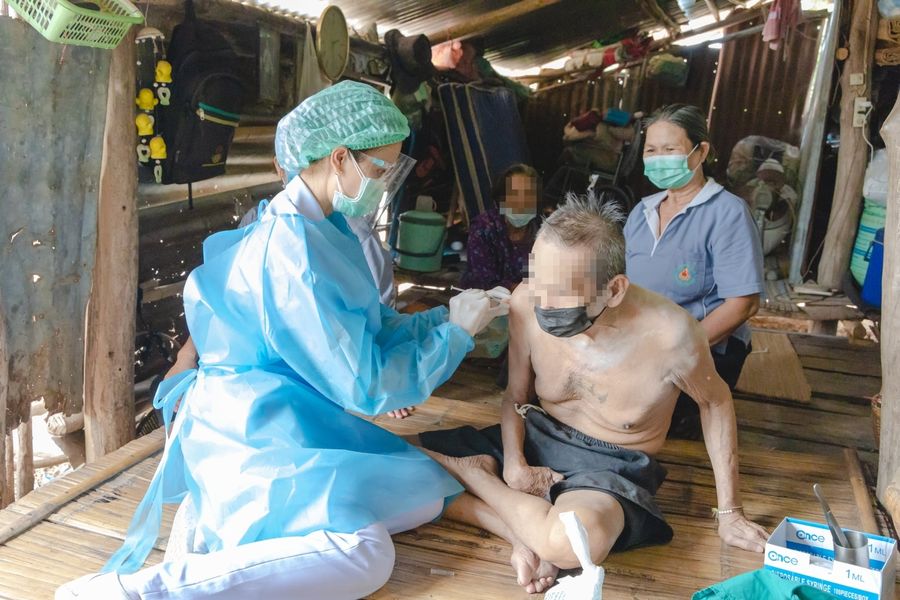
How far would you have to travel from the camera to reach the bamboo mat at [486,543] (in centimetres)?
217

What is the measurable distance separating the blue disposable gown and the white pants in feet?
0.24

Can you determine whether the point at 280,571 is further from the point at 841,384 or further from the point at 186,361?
the point at 841,384

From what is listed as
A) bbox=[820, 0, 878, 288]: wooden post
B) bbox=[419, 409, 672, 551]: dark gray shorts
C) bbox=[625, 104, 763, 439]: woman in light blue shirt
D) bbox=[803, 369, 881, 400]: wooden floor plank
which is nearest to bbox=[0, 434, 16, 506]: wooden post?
bbox=[419, 409, 672, 551]: dark gray shorts

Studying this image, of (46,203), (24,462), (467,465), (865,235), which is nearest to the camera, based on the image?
(467,465)

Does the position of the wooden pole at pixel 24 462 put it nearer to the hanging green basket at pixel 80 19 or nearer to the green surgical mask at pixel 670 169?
the hanging green basket at pixel 80 19

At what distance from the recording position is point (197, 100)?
3.61 meters

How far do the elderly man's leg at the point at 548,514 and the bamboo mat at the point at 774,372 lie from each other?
227 cm

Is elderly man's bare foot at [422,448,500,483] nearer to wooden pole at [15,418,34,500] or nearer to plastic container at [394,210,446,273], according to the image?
wooden pole at [15,418,34,500]

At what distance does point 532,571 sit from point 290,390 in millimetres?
945

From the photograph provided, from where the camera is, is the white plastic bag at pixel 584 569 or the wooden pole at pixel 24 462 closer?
the white plastic bag at pixel 584 569

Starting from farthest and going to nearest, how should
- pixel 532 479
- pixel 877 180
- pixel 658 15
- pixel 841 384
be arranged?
pixel 658 15, pixel 877 180, pixel 841 384, pixel 532 479

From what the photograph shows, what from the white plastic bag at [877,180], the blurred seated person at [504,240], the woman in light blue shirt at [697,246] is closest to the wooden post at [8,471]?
the blurred seated person at [504,240]

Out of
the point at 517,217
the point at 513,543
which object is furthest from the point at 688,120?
the point at 513,543

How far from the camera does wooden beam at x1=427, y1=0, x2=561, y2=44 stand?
19.8 feet
